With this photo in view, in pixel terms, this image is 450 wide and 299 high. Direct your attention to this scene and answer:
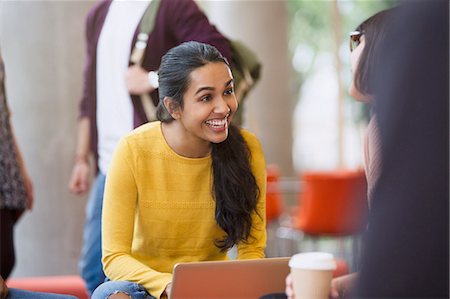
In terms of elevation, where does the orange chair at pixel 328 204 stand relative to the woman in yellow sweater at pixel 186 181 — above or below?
below

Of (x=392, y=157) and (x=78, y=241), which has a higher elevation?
(x=392, y=157)

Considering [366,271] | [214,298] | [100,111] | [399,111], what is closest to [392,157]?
[399,111]

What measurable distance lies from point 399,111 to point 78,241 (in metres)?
3.12

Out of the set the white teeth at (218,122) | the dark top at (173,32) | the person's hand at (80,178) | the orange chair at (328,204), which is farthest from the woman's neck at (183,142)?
the orange chair at (328,204)

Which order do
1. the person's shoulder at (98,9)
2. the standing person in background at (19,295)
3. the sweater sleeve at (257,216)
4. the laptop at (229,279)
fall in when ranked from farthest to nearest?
the person's shoulder at (98,9) < the sweater sleeve at (257,216) < the standing person in background at (19,295) < the laptop at (229,279)

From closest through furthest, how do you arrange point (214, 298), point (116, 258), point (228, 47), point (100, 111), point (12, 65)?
point (214, 298), point (116, 258), point (228, 47), point (100, 111), point (12, 65)

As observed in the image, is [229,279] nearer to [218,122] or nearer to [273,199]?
[218,122]

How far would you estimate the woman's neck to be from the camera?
2527mm

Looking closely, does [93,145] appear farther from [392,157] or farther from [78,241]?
[392,157]

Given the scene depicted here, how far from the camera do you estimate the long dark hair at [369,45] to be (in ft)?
6.28

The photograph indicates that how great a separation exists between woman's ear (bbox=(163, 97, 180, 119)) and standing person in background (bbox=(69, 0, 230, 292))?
1.68 ft

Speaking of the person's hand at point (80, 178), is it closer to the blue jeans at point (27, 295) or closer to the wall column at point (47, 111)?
the wall column at point (47, 111)

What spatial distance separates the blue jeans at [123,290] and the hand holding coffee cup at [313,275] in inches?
22.3

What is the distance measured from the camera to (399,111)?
146 cm
